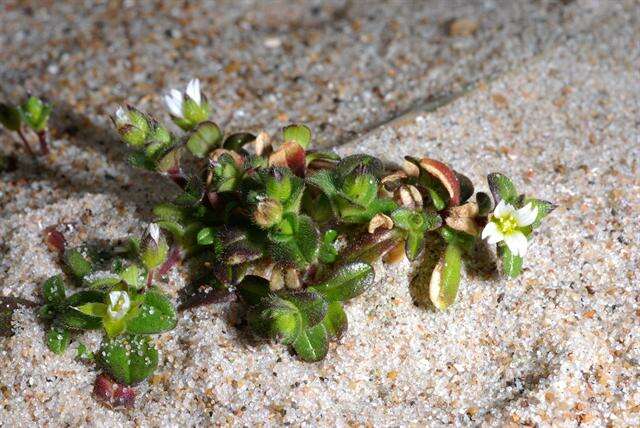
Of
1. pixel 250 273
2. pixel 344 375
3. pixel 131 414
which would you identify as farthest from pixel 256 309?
pixel 131 414

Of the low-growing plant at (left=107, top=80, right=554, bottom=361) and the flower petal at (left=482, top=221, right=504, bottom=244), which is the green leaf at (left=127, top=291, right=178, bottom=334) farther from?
the flower petal at (left=482, top=221, right=504, bottom=244)

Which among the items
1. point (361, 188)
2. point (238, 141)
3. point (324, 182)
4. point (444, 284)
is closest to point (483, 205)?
point (444, 284)

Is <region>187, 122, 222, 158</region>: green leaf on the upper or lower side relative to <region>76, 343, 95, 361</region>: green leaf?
upper

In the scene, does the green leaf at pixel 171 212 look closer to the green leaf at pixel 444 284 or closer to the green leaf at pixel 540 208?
the green leaf at pixel 444 284

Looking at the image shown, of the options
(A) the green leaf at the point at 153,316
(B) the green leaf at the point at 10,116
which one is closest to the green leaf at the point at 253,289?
(A) the green leaf at the point at 153,316

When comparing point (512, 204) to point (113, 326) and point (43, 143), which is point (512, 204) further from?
point (43, 143)

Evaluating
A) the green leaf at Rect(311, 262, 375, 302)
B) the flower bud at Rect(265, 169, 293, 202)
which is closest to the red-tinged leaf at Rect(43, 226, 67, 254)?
the flower bud at Rect(265, 169, 293, 202)

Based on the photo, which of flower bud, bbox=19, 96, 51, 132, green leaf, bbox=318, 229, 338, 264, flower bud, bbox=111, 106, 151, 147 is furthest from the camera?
flower bud, bbox=19, 96, 51, 132
